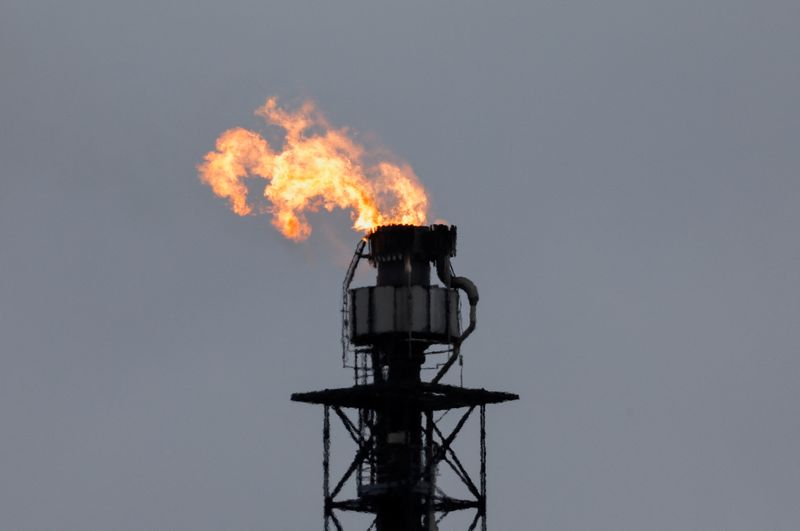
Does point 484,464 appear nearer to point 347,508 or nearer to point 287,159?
point 347,508

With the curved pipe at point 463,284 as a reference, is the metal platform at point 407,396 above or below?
below

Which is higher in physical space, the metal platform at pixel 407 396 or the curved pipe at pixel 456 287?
the curved pipe at pixel 456 287

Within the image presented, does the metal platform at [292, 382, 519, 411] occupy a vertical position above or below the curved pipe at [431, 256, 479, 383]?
below

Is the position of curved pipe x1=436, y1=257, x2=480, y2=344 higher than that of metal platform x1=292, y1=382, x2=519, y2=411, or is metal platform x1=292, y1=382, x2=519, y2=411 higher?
curved pipe x1=436, y1=257, x2=480, y2=344

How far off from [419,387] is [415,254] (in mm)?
7174

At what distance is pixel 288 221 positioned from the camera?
6334 inches

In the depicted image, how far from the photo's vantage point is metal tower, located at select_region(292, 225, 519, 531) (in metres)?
158

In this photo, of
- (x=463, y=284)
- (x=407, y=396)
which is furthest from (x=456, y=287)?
(x=407, y=396)

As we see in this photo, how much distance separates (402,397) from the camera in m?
157

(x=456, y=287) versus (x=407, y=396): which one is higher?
(x=456, y=287)

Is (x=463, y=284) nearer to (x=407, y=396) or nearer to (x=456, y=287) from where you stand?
(x=456, y=287)

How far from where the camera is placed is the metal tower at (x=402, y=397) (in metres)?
158

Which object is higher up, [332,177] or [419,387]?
[332,177]

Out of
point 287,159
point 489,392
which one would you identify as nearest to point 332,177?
point 287,159
